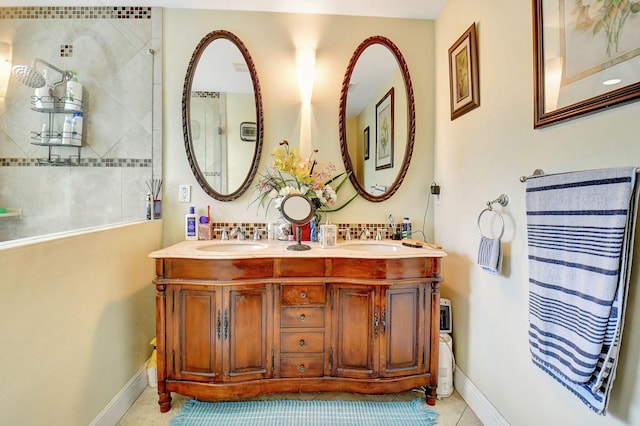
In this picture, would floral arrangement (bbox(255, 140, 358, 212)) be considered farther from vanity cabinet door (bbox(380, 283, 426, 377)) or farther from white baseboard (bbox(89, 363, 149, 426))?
white baseboard (bbox(89, 363, 149, 426))

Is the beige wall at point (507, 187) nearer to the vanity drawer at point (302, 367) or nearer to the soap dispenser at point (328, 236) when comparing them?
the soap dispenser at point (328, 236)

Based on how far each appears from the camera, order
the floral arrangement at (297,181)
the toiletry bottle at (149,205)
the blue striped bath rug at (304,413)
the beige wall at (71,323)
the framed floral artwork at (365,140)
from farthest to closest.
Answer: the framed floral artwork at (365,140)
the toiletry bottle at (149,205)
the floral arrangement at (297,181)
the blue striped bath rug at (304,413)
the beige wall at (71,323)

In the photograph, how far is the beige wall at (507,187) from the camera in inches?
36.0

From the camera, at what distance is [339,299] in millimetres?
1648

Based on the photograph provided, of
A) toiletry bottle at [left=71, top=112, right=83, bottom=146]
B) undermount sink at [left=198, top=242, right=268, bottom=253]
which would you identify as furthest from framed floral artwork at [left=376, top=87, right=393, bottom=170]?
toiletry bottle at [left=71, top=112, right=83, bottom=146]

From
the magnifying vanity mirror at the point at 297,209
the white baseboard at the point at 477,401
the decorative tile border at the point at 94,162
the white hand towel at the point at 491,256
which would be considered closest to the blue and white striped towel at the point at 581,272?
the white hand towel at the point at 491,256

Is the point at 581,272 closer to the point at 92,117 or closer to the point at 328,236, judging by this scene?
the point at 328,236

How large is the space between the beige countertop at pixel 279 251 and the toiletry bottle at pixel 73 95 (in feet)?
3.84

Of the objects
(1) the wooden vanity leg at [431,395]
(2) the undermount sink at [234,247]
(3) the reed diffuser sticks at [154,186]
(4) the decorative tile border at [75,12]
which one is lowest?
(1) the wooden vanity leg at [431,395]

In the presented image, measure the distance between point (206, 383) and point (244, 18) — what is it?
235 centimetres

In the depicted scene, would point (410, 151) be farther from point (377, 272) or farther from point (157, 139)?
point (157, 139)

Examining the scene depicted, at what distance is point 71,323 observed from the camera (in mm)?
1306

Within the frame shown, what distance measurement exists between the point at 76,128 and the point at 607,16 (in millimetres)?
2710

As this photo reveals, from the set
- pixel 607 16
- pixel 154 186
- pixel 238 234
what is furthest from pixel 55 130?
pixel 607 16
